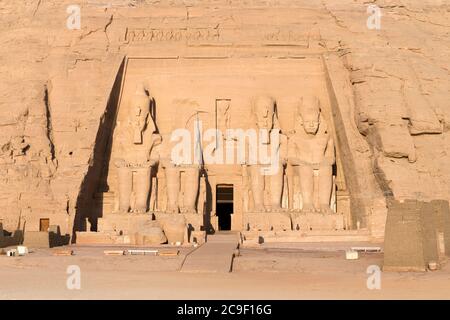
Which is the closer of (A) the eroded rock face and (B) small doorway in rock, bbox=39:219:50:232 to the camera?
(B) small doorway in rock, bbox=39:219:50:232

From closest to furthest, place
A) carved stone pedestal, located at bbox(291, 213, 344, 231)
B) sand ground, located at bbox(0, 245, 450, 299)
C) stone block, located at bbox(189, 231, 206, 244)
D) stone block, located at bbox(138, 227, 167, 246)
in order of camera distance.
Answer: sand ground, located at bbox(0, 245, 450, 299) → stone block, located at bbox(138, 227, 167, 246) → stone block, located at bbox(189, 231, 206, 244) → carved stone pedestal, located at bbox(291, 213, 344, 231)

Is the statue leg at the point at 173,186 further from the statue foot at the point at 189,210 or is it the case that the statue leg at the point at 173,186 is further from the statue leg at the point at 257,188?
the statue leg at the point at 257,188

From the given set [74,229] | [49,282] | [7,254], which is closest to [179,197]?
[74,229]

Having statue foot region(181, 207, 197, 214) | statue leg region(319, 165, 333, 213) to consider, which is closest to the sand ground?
statue foot region(181, 207, 197, 214)

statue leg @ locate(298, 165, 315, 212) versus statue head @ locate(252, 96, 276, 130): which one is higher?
statue head @ locate(252, 96, 276, 130)

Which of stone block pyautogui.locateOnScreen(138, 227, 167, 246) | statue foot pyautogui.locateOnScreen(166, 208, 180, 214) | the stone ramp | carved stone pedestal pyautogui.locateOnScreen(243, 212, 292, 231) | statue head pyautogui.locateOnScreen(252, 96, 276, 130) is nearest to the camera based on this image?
the stone ramp

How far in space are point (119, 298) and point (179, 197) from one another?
462 inches

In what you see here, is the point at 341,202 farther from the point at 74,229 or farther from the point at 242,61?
the point at 74,229

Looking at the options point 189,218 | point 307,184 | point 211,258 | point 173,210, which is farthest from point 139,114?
point 211,258

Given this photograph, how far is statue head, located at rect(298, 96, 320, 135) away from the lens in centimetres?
2284

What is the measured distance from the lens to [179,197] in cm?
2256

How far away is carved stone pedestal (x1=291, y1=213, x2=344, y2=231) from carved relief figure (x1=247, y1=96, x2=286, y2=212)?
823 millimetres

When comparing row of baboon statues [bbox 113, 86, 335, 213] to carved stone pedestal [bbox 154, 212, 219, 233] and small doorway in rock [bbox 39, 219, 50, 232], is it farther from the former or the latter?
small doorway in rock [bbox 39, 219, 50, 232]

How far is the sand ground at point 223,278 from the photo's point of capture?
1136cm
